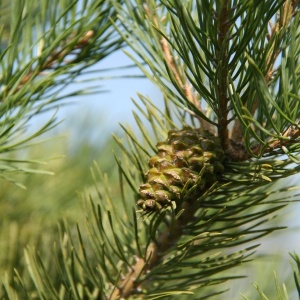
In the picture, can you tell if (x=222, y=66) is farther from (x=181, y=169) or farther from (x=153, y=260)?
(x=153, y=260)

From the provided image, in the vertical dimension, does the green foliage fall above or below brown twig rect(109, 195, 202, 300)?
above

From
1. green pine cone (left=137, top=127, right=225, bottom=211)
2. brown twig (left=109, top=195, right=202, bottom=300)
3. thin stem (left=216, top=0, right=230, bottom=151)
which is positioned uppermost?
thin stem (left=216, top=0, right=230, bottom=151)

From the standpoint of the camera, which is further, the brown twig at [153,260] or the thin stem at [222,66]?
the brown twig at [153,260]

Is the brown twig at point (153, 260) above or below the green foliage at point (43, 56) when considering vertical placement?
below

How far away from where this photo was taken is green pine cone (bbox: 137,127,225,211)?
1.43ft

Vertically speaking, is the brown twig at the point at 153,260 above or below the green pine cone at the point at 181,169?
below

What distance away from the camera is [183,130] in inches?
18.5

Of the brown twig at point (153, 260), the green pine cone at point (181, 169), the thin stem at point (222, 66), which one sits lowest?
the brown twig at point (153, 260)

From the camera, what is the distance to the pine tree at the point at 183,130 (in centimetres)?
40

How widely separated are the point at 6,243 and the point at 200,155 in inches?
11.3

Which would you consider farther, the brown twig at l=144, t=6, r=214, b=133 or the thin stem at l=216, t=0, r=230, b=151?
the brown twig at l=144, t=6, r=214, b=133

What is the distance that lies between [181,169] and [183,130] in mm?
38

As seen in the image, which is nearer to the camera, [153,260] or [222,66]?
[222,66]

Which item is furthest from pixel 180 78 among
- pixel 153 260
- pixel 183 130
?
pixel 153 260
